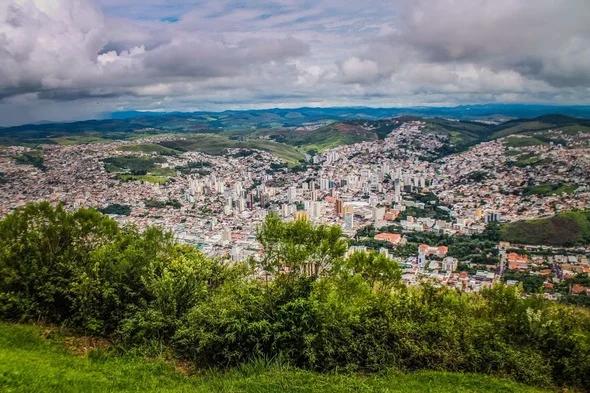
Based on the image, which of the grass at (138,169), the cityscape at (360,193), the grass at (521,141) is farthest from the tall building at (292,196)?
the grass at (521,141)

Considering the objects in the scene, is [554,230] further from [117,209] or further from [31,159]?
[31,159]

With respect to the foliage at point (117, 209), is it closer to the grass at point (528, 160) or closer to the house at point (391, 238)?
the house at point (391, 238)

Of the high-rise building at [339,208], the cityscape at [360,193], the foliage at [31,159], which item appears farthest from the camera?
the foliage at [31,159]

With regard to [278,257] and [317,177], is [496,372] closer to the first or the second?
[278,257]

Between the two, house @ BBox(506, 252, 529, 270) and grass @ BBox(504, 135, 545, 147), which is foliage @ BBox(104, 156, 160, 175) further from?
grass @ BBox(504, 135, 545, 147)

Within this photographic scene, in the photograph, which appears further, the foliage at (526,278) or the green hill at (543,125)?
the green hill at (543,125)

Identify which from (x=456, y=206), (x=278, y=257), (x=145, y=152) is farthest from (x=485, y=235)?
(x=145, y=152)
